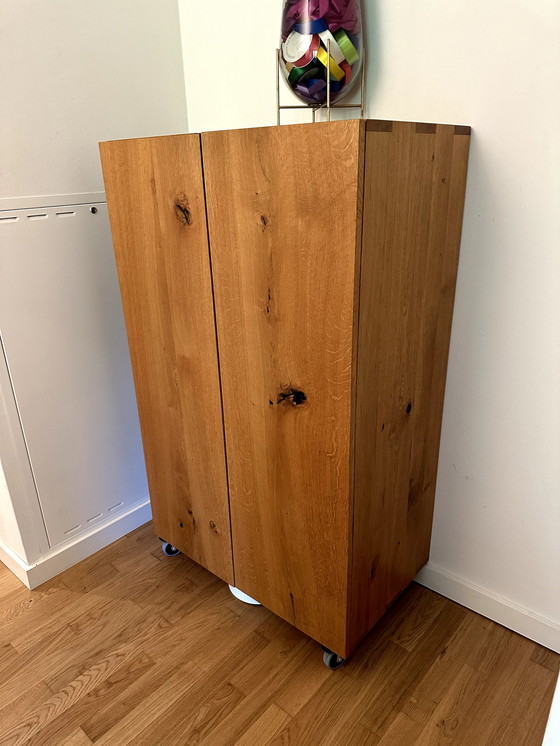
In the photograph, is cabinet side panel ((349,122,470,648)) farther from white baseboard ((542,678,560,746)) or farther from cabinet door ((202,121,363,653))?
white baseboard ((542,678,560,746))

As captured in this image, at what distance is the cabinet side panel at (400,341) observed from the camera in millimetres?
992

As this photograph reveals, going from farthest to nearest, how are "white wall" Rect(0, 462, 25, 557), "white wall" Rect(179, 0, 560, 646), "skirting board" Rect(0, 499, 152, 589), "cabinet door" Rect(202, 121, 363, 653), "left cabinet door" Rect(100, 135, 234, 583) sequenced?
"skirting board" Rect(0, 499, 152, 589) < "white wall" Rect(0, 462, 25, 557) < "left cabinet door" Rect(100, 135, 234, 583) < "white wall" Rect(179, 0, 560, 646) < "cabinet door" Rect(202, 121, 363, 653)

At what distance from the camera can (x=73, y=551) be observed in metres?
1.77

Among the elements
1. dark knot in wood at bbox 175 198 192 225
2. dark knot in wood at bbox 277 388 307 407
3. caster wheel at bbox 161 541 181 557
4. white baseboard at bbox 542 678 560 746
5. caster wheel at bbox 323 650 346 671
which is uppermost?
dark knot in wood at bbox 175 198 192 225

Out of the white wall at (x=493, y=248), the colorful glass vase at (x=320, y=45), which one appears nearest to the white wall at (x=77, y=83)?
the white wall at (x=493, y=248)

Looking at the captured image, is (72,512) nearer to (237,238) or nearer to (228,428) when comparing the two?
(228,428)

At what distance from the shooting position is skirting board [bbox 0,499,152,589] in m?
1.69

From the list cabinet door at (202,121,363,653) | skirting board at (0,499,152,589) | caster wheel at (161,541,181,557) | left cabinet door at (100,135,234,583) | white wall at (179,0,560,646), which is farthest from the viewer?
caster wheel at (161,541,181,557)

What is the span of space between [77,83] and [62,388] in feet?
→ 2.84

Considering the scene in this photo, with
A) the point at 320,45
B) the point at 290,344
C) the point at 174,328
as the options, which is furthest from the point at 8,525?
the point at 320,45

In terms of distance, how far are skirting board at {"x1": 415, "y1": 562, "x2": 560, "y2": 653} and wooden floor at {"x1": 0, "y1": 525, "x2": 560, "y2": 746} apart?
2 cm

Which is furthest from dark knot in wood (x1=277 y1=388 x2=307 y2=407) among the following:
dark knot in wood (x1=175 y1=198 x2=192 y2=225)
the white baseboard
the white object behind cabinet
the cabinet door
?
the white object behind cabinet

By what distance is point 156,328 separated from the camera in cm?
142

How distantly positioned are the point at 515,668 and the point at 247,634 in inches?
27.7
